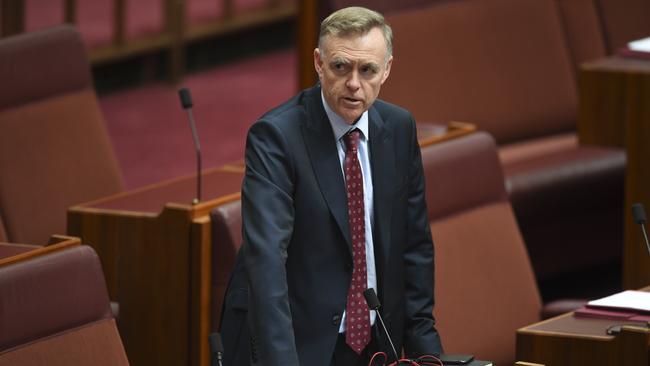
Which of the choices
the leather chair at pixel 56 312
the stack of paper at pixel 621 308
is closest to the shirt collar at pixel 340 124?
the leather chair at pixel 56 312

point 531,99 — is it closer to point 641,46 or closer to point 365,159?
point 641,46

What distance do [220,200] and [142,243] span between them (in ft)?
0.50

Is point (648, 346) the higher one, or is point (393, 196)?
point (393, 196)

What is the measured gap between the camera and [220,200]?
277cm

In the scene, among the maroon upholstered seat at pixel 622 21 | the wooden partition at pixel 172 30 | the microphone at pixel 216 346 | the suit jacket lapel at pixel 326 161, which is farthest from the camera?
the wooden partition at pixel 172 30

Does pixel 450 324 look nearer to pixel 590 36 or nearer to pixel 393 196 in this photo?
pixel 393 196

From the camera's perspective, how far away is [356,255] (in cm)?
216

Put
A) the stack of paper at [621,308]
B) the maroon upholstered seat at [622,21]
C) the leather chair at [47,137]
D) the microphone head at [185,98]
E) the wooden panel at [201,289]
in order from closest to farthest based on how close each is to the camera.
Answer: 1. the stack of paper at [621,308]
2. the wooden panel at [201,289]
3. the microphone head at [185,98]
4. the leather chair at [47,137]
5. the maroon upholstered seat at [622,21]

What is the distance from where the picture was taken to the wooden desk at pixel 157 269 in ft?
8.91

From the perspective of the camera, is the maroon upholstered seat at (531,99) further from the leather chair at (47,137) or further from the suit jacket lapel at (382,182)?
the suit jacket lapel at (382,182)

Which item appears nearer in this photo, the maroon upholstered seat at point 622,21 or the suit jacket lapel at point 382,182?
the suit jacket lapel at point 382,182

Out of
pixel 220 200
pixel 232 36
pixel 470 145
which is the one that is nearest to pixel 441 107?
pixel 470 145

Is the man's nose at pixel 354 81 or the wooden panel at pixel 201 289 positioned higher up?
the man's nose at pixel 354 81

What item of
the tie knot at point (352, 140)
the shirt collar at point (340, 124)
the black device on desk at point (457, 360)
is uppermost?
the shirt collar at point (340, 124)
